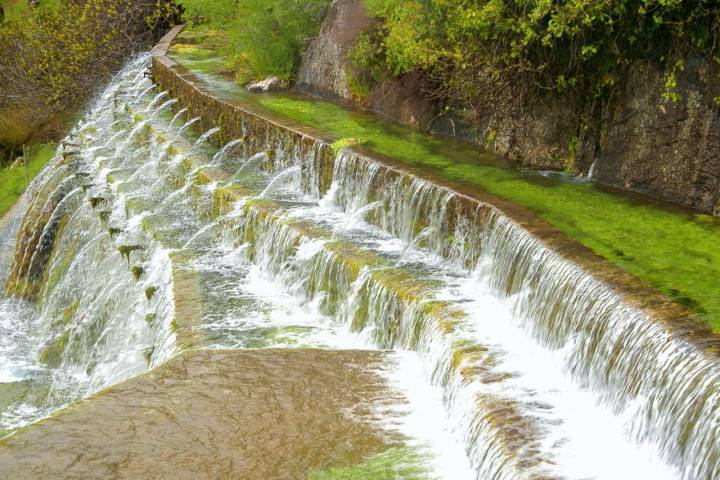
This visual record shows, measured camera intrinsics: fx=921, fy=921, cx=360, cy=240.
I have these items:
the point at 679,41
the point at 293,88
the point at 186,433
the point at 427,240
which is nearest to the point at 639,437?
the point at 186,433

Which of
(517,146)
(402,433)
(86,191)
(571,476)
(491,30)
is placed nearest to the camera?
(571,476)

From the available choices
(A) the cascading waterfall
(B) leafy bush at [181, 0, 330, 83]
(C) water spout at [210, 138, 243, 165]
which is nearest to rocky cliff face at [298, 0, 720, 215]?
(C) water spout at [210, 138, 243, 165]

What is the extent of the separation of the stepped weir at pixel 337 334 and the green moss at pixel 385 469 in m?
0.02

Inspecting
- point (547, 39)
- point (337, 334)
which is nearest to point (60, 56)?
point (547, 39)

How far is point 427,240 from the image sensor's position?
9.91m

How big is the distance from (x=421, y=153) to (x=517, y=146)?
4.05 feet

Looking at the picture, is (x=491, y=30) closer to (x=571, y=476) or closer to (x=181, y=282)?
(x=181, y=282)

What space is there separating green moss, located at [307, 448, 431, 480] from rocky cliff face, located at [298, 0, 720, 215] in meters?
4.62

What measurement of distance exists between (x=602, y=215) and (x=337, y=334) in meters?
2.84

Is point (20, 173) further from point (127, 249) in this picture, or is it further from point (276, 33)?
point (127, 249)

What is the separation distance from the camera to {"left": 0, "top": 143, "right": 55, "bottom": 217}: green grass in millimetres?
22984

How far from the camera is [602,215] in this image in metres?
9.01

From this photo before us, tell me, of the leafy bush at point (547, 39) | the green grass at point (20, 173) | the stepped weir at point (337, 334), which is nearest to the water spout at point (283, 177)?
the stepped weir at point (337, 334)

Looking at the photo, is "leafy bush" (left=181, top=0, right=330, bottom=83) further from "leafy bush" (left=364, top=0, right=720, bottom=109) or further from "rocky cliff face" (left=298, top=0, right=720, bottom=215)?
"leafy bush" (left=364, top=0, right=720, bottom=109)
